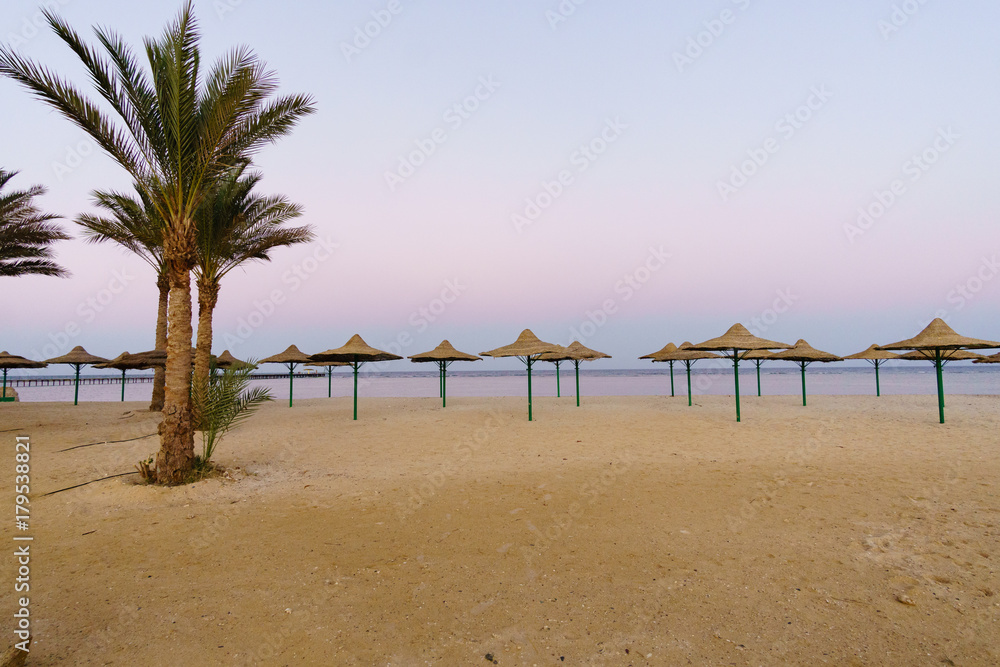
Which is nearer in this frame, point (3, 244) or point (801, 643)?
point (801, 643)

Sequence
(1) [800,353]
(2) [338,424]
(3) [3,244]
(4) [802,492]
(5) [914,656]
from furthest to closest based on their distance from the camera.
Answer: (1) [800,353], (2) [338,424], (3) [3,244], (4) [802,492], (5) [914,656]

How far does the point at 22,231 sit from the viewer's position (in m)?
10.8

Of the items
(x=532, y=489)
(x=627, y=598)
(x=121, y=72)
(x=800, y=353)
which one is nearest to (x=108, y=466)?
(x=121, y=72)

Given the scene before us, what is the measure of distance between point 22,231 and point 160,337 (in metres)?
6.65

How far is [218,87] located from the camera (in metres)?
6.68

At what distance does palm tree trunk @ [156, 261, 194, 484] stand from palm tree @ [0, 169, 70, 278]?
699 cm

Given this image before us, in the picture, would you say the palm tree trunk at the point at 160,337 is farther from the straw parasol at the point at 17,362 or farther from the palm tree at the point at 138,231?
the straw parasol at the point at 17,362

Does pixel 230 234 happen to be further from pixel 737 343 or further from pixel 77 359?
pixel 77 359

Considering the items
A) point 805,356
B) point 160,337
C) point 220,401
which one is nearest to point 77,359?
point 160,337

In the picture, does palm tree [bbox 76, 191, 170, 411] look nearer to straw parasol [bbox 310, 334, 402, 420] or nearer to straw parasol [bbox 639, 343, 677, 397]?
straw parasol [bbox 310, 334, 402, 420]

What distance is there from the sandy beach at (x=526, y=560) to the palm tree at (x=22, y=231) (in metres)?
6.07

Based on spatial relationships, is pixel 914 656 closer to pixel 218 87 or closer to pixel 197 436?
pixel 218 87

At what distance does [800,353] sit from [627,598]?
1909 cm

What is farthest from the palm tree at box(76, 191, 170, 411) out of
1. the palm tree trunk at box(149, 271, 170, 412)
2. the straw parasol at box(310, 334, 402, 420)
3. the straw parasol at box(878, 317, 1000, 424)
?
the straw parasol at box(878, 317, 1000, 424)
